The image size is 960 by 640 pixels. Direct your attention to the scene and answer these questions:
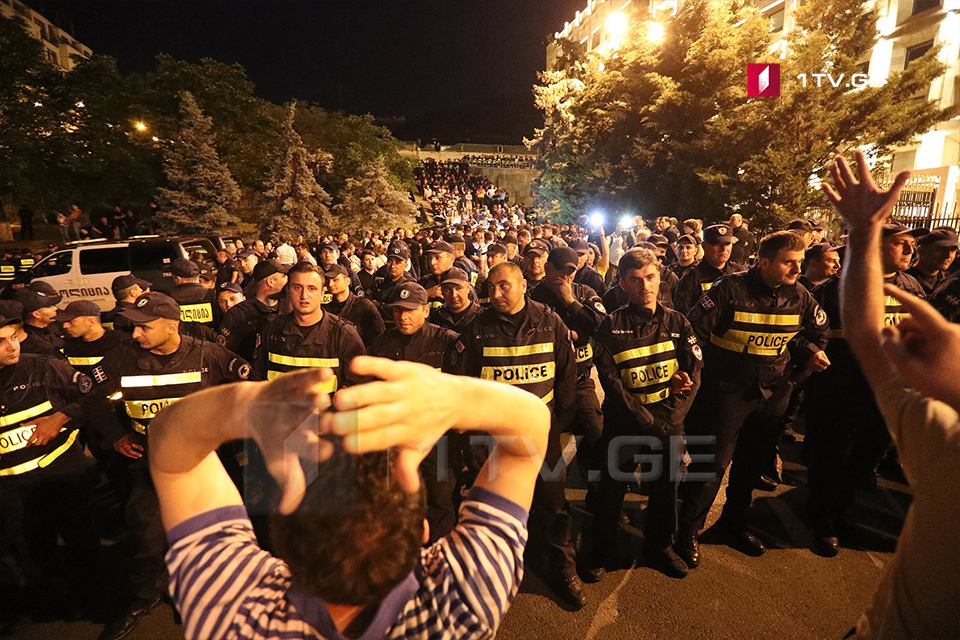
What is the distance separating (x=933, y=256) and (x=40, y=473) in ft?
26.5

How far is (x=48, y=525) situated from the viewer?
337 centimetres

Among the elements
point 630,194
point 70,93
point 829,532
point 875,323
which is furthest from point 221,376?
point 70,93

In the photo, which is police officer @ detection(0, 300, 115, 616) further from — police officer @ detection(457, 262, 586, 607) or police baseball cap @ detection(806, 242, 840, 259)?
police baseball cap @ detection(806, 242, 840, 259)

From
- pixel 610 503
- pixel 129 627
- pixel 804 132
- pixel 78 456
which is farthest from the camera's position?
pixel 804 132

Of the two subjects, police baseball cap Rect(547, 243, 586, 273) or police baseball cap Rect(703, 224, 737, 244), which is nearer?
police baseball cap Rect(547, 243, 586, 273)

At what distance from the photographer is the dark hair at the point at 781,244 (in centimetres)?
355

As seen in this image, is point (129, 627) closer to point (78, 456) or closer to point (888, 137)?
point (78, 456)

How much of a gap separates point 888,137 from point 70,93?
30.1m

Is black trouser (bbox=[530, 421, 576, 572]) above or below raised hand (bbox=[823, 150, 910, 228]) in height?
below

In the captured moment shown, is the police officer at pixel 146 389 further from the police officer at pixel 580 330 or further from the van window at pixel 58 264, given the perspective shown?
the van window at pixel 58 264

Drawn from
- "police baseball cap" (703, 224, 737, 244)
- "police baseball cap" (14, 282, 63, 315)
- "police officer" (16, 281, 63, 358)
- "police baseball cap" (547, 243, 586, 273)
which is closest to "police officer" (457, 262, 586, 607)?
"police baseball cap" (547, 243, 586, 273)

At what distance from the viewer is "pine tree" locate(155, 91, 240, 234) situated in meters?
21.2

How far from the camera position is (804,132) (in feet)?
46.4

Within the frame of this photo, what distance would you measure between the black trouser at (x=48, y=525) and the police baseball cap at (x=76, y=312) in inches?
53.5
